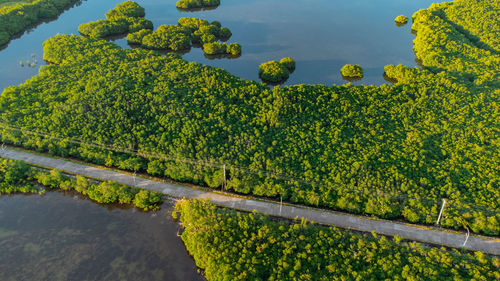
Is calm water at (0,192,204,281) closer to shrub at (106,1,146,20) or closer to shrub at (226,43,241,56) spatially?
shrub at (226,43,241,56)

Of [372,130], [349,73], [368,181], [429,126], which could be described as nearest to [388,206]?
[368,181]

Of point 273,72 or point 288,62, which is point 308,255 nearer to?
point 273,72

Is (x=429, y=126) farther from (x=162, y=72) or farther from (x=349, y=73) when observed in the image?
(x=162, y=72)

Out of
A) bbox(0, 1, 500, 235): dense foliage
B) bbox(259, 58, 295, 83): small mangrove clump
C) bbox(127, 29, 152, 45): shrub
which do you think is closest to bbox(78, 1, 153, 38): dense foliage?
bbox(127, 29, 152, 45): shrub

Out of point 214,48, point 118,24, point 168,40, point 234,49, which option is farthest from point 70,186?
point 118,24

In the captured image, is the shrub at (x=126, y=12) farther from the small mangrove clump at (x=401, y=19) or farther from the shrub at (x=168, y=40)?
the small mangrove clump at (x=401, y=19)

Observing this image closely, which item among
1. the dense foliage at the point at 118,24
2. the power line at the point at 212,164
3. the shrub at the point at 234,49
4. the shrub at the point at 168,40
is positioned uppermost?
the dense foliage at the point at 118,24

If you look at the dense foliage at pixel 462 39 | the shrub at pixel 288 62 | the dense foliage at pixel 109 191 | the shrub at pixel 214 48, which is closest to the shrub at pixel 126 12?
the shrub at pixel 214 48
